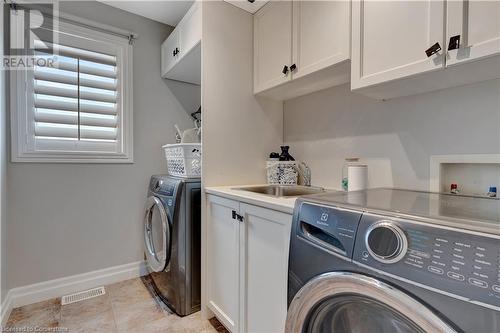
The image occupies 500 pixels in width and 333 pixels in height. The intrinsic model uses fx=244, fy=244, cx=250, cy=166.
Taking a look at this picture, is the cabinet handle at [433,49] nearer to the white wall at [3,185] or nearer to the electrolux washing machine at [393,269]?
the electrolux washing machine at [393,269]

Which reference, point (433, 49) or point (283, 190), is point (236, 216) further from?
point (433, 49)

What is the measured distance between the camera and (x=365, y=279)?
0.67 meters

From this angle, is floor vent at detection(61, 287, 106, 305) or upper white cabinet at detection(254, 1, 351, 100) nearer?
upper white cabinet at detection(254, 1, 351, 100)

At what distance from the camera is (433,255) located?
56 cm

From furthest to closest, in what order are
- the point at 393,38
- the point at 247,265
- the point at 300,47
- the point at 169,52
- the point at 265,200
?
the point at 169,52
the point at 300,47
the point at 247,265
the point at 265,200
the point at 393,38

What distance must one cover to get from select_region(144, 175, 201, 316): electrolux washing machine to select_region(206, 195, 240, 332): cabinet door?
140mm

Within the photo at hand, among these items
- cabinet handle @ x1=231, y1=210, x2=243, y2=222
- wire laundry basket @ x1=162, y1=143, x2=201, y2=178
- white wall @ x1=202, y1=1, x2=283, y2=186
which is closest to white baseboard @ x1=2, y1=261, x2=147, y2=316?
wire laundry basket @ x1=162, y1=143, x2=201, y2=178

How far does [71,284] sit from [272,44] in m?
2.48

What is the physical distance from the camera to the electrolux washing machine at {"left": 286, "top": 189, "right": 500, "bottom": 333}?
1.67ft

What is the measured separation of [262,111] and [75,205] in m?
1.76

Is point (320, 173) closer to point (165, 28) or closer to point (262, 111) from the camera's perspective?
point (262, 111)

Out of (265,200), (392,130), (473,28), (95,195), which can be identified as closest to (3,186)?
(95,195)

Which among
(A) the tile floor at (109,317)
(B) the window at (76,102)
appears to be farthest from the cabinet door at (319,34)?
(A) the tile floor at (109,317)

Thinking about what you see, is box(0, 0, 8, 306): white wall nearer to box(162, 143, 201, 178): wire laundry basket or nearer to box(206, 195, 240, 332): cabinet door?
box(162, 143, 201, 178): wire laundry basket
